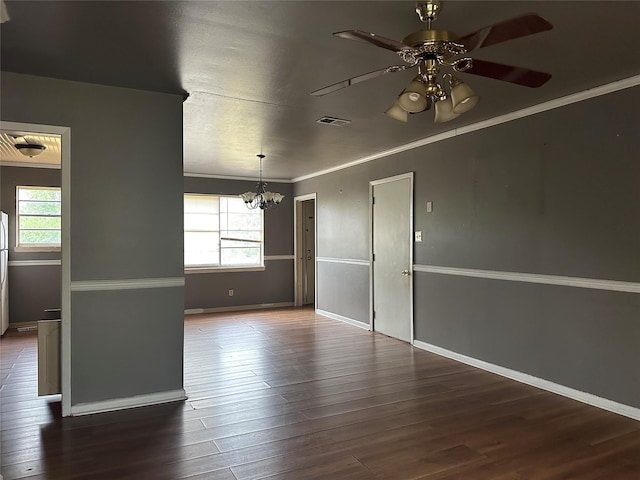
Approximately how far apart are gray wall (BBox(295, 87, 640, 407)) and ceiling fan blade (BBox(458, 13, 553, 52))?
2.06 m

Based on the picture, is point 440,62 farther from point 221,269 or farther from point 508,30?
point 221,269

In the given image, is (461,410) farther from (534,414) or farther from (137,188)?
(137,188)

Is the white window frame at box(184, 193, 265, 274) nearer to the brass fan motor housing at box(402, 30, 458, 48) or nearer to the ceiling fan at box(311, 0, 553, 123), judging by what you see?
the ceiling fan at box(311, 0, 553, 123)

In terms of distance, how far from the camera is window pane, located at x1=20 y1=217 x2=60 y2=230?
21.3 ft

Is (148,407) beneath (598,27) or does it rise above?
beneath

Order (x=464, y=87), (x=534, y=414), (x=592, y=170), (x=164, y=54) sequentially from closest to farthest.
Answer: (x=464, y=87)
(x=164, y=54)
(x=534, y=414)
(x=592, y=170)

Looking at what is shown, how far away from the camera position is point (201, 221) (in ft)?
25.9

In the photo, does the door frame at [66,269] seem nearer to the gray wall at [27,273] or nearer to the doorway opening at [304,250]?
the gray wall at [27,273]

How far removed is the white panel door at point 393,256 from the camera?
552cm

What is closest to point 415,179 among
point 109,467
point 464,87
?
point 464,87

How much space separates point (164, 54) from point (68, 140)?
113cm

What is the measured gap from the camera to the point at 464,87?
2.18 metres

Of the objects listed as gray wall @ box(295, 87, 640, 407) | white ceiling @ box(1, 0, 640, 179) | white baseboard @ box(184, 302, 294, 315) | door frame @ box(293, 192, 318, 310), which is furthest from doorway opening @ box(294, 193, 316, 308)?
white ceiling @ box(1, 0, 640, 179)

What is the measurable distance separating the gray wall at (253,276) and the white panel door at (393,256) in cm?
275
